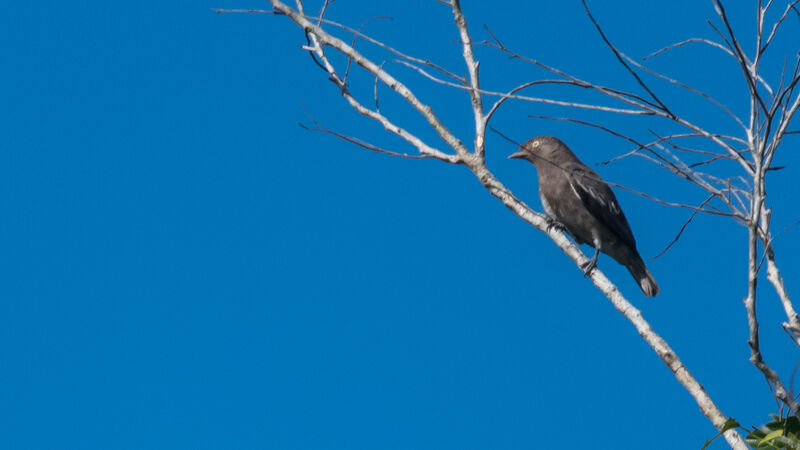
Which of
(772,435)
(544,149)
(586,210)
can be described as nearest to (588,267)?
(772,435)

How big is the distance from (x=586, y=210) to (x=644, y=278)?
1319 mm

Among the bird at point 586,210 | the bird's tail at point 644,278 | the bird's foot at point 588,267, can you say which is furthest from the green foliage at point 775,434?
the bird's tail at point 644,278

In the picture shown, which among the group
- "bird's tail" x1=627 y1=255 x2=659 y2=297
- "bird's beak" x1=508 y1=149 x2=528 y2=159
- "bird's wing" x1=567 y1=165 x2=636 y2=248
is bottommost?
"bird's tail" x1=627 y1=255 x2=659 y2=297

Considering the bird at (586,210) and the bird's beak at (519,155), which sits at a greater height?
the bird's beak at (519,155)

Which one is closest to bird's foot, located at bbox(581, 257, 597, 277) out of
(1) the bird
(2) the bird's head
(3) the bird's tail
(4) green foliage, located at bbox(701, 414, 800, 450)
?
(4) green foliage, located at bbox(701, 414, 800, 450)

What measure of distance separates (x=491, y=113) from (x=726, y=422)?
2.61 meters

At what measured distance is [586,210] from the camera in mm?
8961

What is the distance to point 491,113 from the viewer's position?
593cm

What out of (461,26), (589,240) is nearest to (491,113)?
(461,26)

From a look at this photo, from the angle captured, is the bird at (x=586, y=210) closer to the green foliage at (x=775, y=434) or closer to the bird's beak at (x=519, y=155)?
the bird's beak at (x=519, y=155)

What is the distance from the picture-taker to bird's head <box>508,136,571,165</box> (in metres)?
9.63

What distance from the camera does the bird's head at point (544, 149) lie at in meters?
9.63

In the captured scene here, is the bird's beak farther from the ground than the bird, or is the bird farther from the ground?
the bird's beak

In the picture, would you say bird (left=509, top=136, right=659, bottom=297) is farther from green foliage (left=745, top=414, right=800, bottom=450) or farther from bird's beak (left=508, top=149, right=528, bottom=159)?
green foliage (left=745, top=414, right=800, bottom=450)
